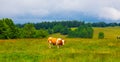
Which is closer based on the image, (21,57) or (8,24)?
(21,57)

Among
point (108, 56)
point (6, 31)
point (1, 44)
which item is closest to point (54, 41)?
point (1, 44)

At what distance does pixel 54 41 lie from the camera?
120 feet

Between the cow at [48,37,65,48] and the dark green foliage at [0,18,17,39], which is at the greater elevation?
the cow at [48,37,65,48]

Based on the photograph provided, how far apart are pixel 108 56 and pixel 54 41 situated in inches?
416

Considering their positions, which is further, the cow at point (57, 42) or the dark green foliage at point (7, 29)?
the dark green foliage at point (7, 29)

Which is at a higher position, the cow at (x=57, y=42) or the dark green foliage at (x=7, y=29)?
the cow at (x=57, y=42)

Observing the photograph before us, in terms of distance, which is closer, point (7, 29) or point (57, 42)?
point (57, 42)

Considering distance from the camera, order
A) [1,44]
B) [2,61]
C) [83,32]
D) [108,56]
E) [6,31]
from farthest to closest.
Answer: [83,32] < [6,31] < [1,44] < [108,56] < [2,61]

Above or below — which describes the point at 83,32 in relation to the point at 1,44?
below

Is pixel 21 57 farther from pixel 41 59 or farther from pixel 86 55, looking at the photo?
pixel 86 55

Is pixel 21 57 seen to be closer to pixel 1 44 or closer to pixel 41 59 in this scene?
pixel 41 59

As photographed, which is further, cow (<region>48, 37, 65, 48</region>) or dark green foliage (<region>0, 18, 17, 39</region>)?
dark green foliage (<region>0, 18, 17, 39</region>)

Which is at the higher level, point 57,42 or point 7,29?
point 57,42

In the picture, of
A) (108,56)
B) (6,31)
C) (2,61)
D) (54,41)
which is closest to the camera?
(2,61)
